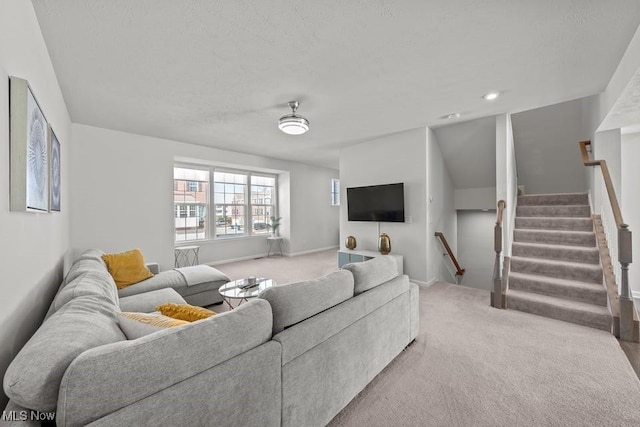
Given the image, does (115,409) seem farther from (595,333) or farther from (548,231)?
(548,231)

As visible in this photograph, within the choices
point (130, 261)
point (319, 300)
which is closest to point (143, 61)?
point (130, 261)

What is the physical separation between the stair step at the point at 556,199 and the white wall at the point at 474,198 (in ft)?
2.03

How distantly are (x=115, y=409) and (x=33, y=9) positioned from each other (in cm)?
244

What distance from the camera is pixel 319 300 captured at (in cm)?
163

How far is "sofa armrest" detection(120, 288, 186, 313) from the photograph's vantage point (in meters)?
2.41

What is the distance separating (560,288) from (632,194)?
5.72ft

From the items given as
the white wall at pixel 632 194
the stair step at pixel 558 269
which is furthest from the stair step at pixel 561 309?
the white wall at pixel 632 194

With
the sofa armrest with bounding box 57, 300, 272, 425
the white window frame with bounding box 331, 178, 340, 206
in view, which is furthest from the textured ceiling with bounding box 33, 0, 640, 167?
the white window frame with bounding box 331, 178, 340, 206

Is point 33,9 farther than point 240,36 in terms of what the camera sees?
No

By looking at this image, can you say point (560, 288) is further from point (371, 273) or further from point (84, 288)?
point (84, 288)

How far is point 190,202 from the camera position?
19.9 ft

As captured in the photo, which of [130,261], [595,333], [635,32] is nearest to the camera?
[635,32]

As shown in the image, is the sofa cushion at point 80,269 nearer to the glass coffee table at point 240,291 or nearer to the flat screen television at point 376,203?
the glass coffee table at point 240,291

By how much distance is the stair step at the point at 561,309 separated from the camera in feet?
9.18
